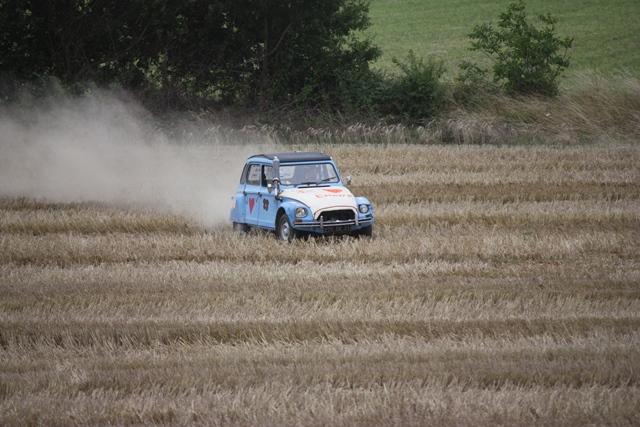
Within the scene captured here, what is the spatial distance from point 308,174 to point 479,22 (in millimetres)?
36681

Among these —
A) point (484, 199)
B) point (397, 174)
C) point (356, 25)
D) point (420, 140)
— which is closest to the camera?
point (484, 199)

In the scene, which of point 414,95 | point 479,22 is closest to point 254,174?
point 414,95

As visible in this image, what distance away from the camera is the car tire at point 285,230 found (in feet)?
43.5

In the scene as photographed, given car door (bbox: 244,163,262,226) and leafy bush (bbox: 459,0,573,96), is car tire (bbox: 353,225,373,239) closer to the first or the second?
car door (bbox: 244,163,262,226)

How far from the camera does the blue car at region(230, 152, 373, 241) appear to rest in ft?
43.4

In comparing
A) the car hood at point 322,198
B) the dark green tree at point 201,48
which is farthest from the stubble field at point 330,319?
the dark green tree at point 201,48

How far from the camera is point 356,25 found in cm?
3108

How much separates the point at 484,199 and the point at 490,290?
24.5 feet

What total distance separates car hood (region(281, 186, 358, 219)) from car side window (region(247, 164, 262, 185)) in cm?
92

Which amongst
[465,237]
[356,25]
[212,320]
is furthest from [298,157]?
[356,25]

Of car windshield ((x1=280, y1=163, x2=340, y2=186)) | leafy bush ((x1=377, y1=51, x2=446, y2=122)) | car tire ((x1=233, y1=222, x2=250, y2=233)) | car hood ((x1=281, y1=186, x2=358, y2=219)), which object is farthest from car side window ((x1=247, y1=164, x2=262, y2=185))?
leafy bush ((x1=377, y1=51, x2=446, y2=122))

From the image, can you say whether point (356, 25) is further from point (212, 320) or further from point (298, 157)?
→ point (212, 320)

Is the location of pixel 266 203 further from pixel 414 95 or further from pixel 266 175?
pixel 414 95

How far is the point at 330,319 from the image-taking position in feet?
28.4
